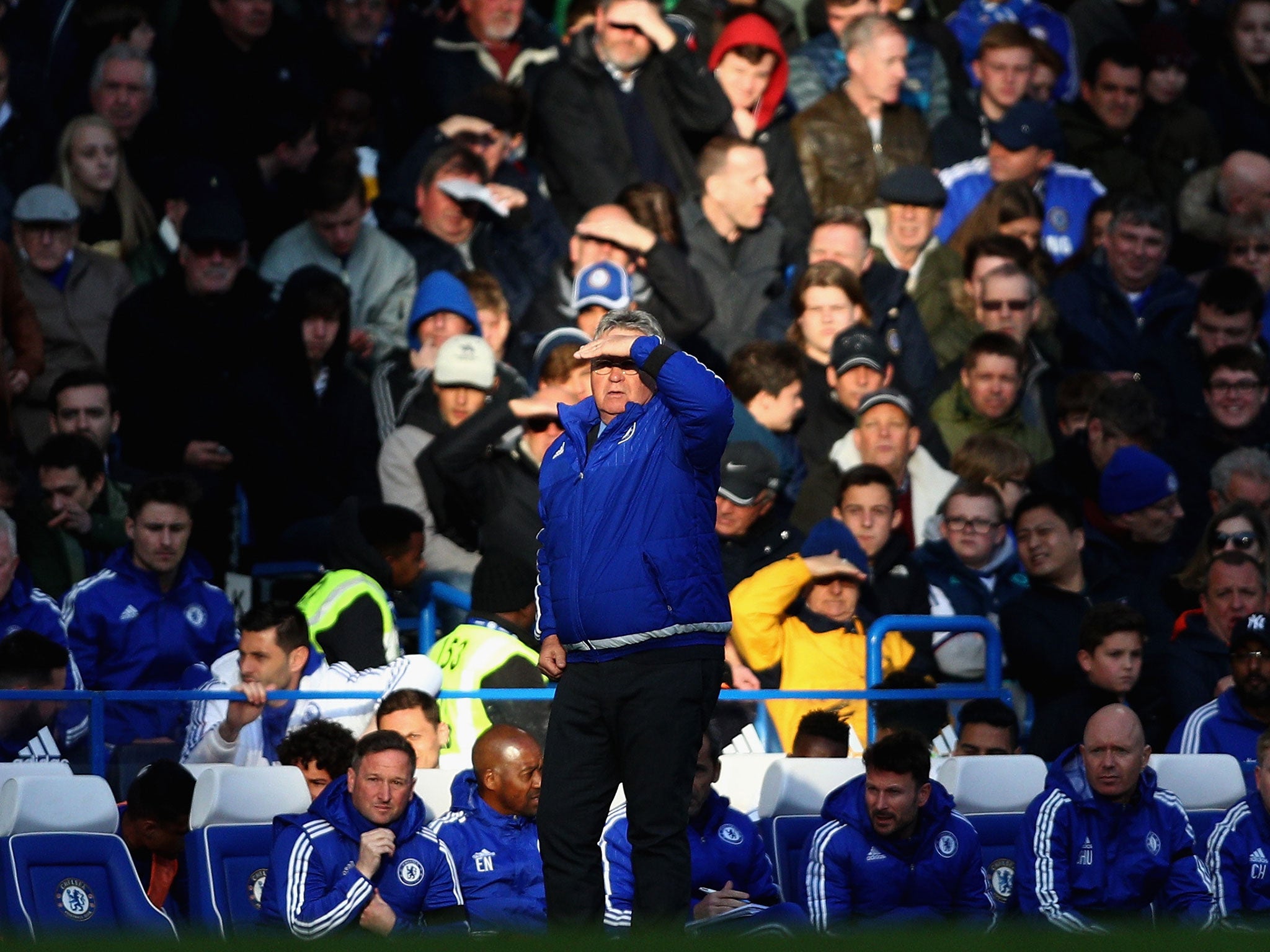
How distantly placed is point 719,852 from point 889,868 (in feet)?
2.09

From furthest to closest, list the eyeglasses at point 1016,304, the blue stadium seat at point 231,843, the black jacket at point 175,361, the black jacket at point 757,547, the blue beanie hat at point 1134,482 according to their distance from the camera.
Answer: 1. the eyeglasses at point 1016,304
2. the blue beanie hat at point 1134,482
3. the black jacket at point 175,361
4. the black jacket at point 757,547
5. the blue stadium seat at point 231,843

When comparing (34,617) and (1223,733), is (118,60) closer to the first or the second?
(34,617)

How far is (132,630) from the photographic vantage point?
10117 mm

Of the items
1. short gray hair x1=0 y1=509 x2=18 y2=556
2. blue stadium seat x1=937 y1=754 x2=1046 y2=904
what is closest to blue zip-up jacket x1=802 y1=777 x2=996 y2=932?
blue stadium seat x1=937 y1=754 x2=1046 y2=904

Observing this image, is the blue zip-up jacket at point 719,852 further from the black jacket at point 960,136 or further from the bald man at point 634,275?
the black jacket at point 960,136

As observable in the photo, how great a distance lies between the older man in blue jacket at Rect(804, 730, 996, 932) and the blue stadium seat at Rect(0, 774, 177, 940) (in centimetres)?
240

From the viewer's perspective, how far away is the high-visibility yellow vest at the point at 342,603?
9.96m

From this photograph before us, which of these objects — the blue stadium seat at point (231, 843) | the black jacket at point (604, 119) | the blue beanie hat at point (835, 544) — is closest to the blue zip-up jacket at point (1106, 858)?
the blue beanie hat at point (835, 544)

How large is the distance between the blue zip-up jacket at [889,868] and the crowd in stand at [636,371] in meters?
0.02

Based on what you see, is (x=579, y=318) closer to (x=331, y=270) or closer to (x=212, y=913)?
(x=331, y=270)

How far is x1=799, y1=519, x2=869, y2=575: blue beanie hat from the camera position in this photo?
10.7 meters

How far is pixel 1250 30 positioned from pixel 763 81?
158 inches

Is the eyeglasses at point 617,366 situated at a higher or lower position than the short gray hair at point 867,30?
lower

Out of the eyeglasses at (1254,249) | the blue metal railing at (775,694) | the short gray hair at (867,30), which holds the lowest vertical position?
the blue metal railing at (775,694)
